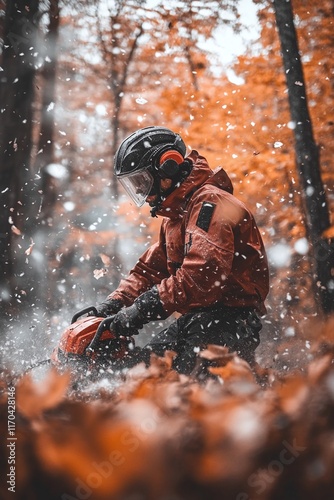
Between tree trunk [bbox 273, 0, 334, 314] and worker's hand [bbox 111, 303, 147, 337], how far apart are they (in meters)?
3.65

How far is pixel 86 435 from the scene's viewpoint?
0.63 m

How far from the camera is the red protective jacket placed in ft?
9.33

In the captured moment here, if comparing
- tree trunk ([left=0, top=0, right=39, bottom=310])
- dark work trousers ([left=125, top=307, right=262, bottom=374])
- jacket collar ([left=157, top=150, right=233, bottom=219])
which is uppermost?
tree trunk ([left=0, top=0, right=39, bottom=310])

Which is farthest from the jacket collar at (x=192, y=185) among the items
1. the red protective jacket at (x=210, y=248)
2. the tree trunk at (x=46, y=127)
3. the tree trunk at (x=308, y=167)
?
the tree trunk at (x=46, y=127)

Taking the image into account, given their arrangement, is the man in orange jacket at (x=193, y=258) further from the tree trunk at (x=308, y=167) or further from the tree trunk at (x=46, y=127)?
the tree trunk at (x=46, y=127)

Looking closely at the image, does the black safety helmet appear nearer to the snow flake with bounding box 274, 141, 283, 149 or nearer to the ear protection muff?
the ear protection muff

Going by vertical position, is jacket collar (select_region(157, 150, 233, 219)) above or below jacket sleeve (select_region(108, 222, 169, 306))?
above

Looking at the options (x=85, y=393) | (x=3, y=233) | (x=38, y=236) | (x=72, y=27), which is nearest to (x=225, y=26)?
(x=72, y=27)

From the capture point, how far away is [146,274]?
3.94 metres

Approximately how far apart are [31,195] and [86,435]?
35.4 ft

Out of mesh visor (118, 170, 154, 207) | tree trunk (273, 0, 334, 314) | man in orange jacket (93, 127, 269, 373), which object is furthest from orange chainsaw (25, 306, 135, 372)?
tree trunk (273, 0, 334, 314)

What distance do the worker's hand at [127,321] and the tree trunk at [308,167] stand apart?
365cm

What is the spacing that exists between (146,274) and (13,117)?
436cm

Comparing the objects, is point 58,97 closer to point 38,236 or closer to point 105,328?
point 38,236
